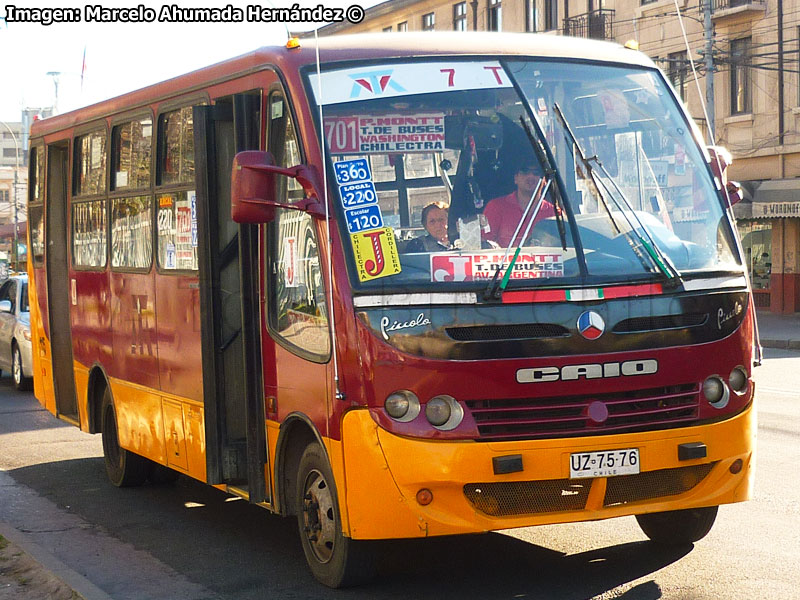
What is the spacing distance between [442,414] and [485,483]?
0.36m

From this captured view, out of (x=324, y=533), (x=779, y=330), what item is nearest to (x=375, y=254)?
(x=324, y=533)

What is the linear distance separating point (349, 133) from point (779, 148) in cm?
2925

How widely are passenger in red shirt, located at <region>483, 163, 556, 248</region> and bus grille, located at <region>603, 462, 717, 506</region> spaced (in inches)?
47.4

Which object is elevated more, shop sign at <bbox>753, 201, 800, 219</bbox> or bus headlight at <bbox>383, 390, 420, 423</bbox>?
shop sign at <bbox>753, 201, 800, 219</bbox>

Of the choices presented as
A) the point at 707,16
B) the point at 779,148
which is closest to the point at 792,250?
the point at 779,148

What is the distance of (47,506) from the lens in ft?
31.3

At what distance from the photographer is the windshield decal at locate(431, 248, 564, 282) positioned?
20.3ft

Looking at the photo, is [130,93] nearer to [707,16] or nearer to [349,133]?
[349,133]

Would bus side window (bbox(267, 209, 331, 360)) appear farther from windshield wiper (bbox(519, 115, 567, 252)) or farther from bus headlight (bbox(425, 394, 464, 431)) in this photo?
windshield wiper (bbox(519, 115, 567, 252))

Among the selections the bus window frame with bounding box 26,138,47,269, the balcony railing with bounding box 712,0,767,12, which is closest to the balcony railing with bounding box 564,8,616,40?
the balcony railing with bounding box 712,0,767,12

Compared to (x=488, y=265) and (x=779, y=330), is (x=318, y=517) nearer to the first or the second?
(x=488, y=265)

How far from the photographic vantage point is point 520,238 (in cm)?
630

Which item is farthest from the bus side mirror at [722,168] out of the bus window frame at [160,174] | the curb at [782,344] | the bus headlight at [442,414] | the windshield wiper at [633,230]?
the curb at [782,344]

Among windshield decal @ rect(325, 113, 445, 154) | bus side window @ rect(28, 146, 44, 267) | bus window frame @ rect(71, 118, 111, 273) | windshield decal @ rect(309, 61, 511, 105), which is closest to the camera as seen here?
windshield decal @ rect(325, 113, 445, 154)
